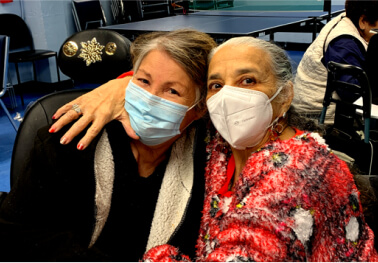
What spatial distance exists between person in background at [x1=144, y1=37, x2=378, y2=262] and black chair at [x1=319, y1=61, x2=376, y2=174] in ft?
4.36

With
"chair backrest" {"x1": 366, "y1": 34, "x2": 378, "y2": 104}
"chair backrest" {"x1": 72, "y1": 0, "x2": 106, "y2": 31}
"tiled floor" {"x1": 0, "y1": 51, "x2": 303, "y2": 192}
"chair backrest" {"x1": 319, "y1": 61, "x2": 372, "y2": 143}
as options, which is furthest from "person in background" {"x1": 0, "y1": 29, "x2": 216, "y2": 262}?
"chair backrest" {"x1": 72, "y1": 0, "x2": 106, "y2": 31}

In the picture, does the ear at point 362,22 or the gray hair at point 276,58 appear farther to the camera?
the ear at point 362,22

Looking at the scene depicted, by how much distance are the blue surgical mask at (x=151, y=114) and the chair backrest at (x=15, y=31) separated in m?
5.43

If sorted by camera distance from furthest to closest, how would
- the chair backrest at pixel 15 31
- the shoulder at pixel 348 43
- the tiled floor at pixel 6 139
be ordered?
the chair backrest at pixel 15 31 < the tiled floor at pixel 6 139 < the shoulder at pixel 348 43

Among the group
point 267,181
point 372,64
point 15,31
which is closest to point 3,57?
point 15,31

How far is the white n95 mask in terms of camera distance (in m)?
1.24

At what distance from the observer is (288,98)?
4.33ft

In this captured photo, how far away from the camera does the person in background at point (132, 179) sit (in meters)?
1.21

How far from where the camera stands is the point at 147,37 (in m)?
1.48

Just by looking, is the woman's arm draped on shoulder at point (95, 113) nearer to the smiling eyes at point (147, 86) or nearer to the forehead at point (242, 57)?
the smiling eyes at point (147, 86)

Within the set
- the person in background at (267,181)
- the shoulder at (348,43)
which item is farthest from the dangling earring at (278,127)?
the shoulder at (348,43)

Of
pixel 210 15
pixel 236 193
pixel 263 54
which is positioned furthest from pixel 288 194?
pixel 210 15

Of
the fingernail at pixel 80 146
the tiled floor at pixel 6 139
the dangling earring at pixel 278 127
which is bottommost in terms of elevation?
the tiled floor at pixel 6 139

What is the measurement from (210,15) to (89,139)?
572cm
